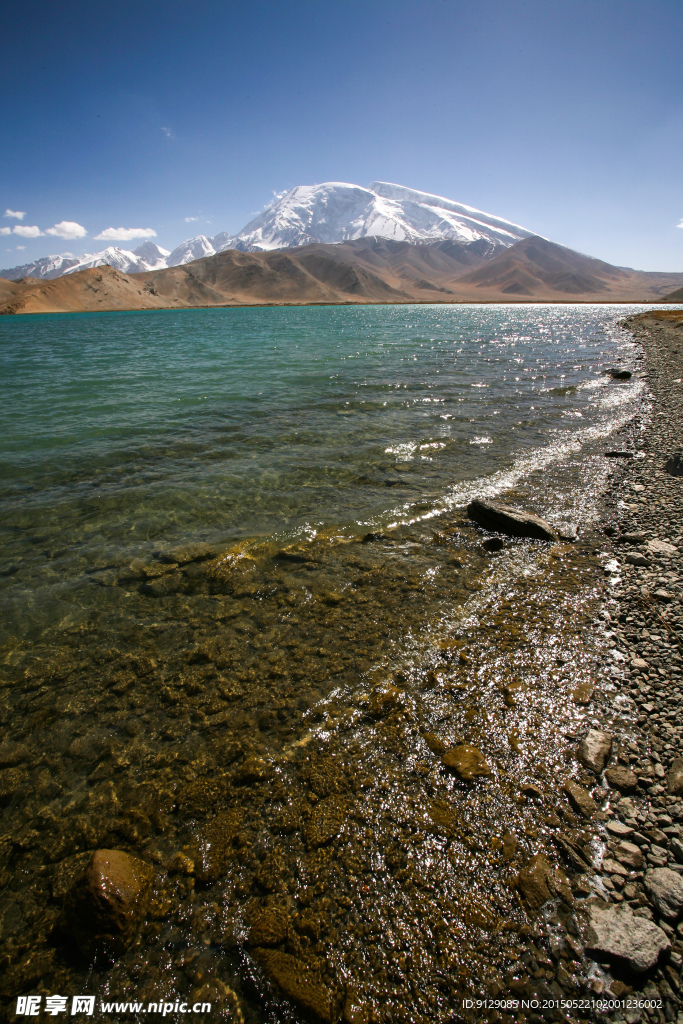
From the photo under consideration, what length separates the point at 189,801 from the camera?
11.2ft

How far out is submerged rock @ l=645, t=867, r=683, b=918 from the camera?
258cm

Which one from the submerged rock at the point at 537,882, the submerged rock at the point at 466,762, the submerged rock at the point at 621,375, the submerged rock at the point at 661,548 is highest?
the submerged rock at the point at 621,375

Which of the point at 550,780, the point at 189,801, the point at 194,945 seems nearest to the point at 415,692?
the point at 550,780

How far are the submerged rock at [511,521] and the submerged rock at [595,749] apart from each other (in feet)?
11.6

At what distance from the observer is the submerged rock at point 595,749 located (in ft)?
11.4

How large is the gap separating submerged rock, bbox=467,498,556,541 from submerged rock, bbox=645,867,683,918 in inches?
178

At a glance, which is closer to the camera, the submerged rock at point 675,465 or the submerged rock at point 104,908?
the submerged rock at point 104,908

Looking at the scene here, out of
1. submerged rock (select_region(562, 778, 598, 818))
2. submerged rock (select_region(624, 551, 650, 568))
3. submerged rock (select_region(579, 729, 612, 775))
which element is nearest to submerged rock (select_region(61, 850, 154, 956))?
submerged rock (select_region(562, 778, 598, 818))

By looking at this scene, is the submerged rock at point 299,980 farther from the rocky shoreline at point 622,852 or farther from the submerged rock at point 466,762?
the submerged rock at point 466,762

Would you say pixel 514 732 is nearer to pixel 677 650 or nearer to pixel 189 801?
pixel 677 650

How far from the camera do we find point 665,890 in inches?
→ 105

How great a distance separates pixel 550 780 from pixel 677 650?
7.38ft

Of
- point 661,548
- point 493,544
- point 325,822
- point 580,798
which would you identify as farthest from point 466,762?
point 661,548

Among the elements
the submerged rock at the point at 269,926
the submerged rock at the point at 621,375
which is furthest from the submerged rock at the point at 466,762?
the submerged rock at the point at 621,375
